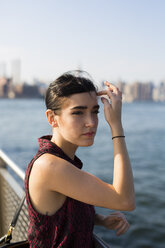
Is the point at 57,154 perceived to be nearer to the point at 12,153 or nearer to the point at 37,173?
the point at 37,173

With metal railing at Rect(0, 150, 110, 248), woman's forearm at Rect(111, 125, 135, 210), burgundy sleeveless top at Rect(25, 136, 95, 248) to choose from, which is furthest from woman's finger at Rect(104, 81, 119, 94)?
metal railing at Rect(0, 150, 110, 248)

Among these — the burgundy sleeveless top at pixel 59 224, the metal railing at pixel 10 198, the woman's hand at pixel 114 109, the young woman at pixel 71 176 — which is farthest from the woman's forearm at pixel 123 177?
the metal railing at pixel 10 198

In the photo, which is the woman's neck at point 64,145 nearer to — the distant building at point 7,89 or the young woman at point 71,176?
the young woman at point 71,176

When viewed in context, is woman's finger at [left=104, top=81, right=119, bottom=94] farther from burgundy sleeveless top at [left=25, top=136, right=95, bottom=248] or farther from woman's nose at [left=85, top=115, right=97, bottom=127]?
burgundy sleeveless top at [left=25, top=136, right=95, bottom=248]

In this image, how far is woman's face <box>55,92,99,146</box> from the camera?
1.38 meters

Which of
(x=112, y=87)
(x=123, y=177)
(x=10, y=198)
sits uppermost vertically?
(x=112, y=87)

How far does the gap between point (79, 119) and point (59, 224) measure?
1.64 ft

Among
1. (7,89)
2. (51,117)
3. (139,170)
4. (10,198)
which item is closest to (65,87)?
(51,117)

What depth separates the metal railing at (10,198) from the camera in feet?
7.50

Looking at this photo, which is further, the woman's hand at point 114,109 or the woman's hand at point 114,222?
the woman's hand at point 114,222

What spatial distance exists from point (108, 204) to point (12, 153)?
24.0 m

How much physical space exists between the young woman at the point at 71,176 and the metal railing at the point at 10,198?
0.89m

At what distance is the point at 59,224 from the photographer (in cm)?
132

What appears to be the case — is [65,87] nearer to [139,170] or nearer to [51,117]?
[51,117]
